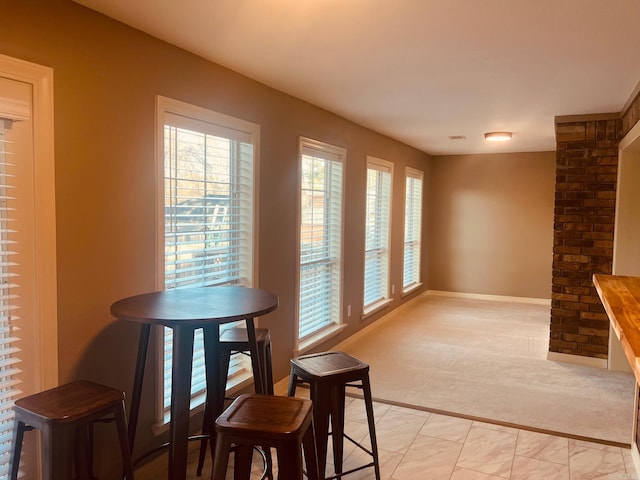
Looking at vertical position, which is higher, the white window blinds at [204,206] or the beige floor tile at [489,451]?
the white window blinds at [204,206]

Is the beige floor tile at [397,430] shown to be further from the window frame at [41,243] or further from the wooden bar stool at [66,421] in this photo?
the window frame at [41,243]

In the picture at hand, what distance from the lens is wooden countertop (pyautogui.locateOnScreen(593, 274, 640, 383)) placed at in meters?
1.21

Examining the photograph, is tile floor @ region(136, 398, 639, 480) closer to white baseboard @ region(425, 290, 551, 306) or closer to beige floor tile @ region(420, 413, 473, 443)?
beige floor tile @ region(420, 413, 473, 443)

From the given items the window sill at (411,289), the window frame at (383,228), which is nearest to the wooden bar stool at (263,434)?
the window frame at (383,228)

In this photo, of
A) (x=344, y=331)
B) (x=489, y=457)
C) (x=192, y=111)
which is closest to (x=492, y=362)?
(x=344, y=331)

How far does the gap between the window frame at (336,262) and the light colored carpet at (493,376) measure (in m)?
0.35

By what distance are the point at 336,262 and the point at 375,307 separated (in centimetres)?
123

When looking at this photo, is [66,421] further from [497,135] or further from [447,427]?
[497,135]

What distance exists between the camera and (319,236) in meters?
4.15

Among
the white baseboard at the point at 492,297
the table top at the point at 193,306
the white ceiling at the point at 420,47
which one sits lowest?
the white baseboard at the point at 492,297

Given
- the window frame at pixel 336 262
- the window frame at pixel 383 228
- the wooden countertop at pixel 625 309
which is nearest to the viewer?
the wooden countertop at pixel 625 309

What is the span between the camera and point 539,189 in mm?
6844

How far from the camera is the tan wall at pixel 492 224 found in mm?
6863

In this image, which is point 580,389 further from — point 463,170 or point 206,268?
point 463,170
